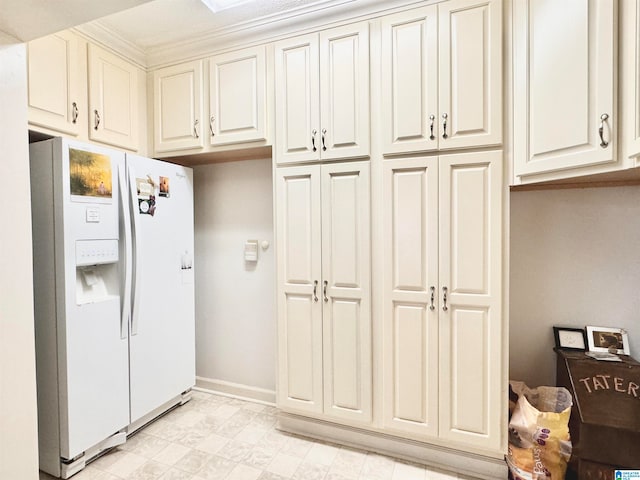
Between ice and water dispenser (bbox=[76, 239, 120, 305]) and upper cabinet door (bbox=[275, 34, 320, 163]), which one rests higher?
upper cabinet door (bbox=[275, 34, 320, 163])

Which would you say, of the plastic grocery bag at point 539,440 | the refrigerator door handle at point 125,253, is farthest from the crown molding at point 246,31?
the plastic grocery bag at point 539,440

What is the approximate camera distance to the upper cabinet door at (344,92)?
180 cm

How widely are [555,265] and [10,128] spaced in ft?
9.25

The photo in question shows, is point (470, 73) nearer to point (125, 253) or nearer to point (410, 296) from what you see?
point (410, 296)

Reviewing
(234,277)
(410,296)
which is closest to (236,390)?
(234,277)

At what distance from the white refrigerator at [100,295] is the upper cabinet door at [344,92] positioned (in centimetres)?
121

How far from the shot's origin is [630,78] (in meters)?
1.07

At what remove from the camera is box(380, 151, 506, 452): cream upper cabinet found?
1.62 meters

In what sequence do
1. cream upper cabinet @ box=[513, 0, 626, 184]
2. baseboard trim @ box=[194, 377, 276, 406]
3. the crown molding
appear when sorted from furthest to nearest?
baseboard trim @ box=[194, 377, 276, 406]
the crown molding
cream upper cabinet @ box=[513, 0, 626, 184]

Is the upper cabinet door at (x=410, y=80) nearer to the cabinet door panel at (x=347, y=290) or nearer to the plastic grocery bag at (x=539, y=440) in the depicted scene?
the cabinet door panel at (x=347, y=290)

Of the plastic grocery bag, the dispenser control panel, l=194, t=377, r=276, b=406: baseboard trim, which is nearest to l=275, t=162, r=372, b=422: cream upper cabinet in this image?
l=194, t=377, r=276, b=406: baseboard trim

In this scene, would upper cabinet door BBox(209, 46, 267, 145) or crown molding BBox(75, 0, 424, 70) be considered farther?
upper cabinet door BBox(209, 46, 267, 145)

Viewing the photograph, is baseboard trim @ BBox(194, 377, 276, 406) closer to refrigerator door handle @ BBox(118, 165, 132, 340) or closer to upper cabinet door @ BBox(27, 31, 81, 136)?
refrigerator door handle @ BBox(118, 165, 132, 340)

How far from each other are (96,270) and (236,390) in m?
1.42
